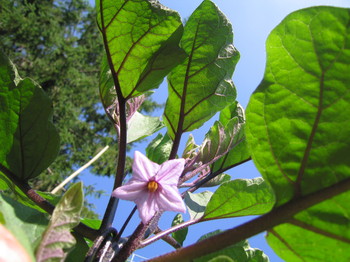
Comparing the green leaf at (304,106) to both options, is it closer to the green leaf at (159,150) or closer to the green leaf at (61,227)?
the green leaf at (61,227)

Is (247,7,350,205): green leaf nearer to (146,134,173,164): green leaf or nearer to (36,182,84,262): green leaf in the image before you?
(36,182,84,262): green leaf

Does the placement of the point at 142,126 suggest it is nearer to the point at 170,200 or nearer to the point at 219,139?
the point at 219,139

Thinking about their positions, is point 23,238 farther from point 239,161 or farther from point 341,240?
point 239,161

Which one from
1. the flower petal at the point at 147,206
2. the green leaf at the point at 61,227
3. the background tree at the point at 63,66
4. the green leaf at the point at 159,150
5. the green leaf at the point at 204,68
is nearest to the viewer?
the green leaf at the point at 61,227

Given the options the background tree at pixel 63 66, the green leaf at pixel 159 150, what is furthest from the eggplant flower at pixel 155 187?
the background tree at pixel 63 66

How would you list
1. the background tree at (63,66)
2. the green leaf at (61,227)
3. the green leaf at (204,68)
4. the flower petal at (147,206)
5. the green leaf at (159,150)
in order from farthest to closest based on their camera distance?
the background tree at (63,66) < the green leaf at (159,150) < the green leaf at (204,68) < the flower petal at (147,206) < the green leaf at (61,227)

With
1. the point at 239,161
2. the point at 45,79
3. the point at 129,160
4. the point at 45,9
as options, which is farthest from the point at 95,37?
the point at 239,161

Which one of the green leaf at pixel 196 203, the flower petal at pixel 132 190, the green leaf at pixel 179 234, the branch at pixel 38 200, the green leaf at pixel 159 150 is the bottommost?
the green leaf at pixel 179 234
